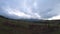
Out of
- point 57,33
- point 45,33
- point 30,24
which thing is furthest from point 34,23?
point 57,33

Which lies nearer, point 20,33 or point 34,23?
point 20,33

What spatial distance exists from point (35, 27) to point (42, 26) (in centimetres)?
103

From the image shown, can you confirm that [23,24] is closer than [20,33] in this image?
No

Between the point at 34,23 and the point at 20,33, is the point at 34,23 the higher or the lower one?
the higher one

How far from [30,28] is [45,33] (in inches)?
88.1

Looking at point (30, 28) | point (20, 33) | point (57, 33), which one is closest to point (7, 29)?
point (20, 33)

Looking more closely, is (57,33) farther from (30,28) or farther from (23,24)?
(23,24)

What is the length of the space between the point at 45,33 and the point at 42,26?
138cm

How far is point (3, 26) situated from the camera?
17.8m

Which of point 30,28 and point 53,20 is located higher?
point 53,20

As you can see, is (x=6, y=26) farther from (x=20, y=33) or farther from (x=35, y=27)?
(x=35, y=27)

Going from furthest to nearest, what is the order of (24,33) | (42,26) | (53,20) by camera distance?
(53,20) → (42,26) → (24,33)

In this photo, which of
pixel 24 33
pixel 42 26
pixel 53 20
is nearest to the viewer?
pixel 24 33

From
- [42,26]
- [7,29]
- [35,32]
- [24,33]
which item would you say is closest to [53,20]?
[42,26]
